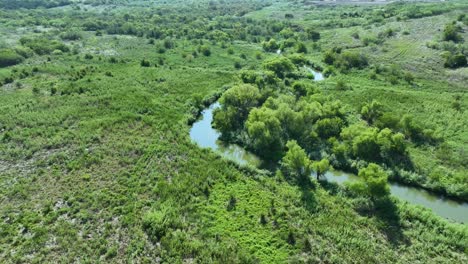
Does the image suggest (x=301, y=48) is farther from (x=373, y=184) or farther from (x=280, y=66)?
(x=373, y=184)

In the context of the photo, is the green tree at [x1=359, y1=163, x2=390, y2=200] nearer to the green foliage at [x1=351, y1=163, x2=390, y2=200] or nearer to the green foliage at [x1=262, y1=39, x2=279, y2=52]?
the green foliage at [x1=351, y1=163, x2=390, y2=200]

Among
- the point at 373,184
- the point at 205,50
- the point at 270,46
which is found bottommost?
the point at 373,184

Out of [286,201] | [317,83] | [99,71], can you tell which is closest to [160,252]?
[286,201]

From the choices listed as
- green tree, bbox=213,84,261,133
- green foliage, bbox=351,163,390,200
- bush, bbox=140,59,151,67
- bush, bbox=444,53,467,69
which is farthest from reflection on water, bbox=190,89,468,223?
bush, bbox=444,53,467,69

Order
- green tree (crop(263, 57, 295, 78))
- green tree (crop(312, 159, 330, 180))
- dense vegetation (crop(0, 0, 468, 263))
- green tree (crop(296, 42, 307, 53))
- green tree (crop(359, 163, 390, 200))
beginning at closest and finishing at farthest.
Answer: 1. dense vegetation (crop(0, 0, 468, 263))
2. green tree (crop(359, 163, 390, 200))
3. green tree (crop(312, 159, 330, 180))
4. green tree (crop(263, 57, 295, 78))
5. green tree (crop(296, 42, 307, 53))

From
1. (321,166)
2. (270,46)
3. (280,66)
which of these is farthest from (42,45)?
→ (321,166)

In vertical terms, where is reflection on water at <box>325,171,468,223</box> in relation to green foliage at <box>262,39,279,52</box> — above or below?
below

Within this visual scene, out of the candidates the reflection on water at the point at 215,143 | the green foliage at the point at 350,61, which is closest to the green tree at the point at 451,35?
the green foliage at the point at 350,61

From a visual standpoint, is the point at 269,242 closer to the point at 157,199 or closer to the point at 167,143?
the point at 157,199

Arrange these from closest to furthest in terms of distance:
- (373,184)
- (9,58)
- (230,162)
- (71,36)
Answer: (373,184) < (230,162) < (9,58) < (71,36)
